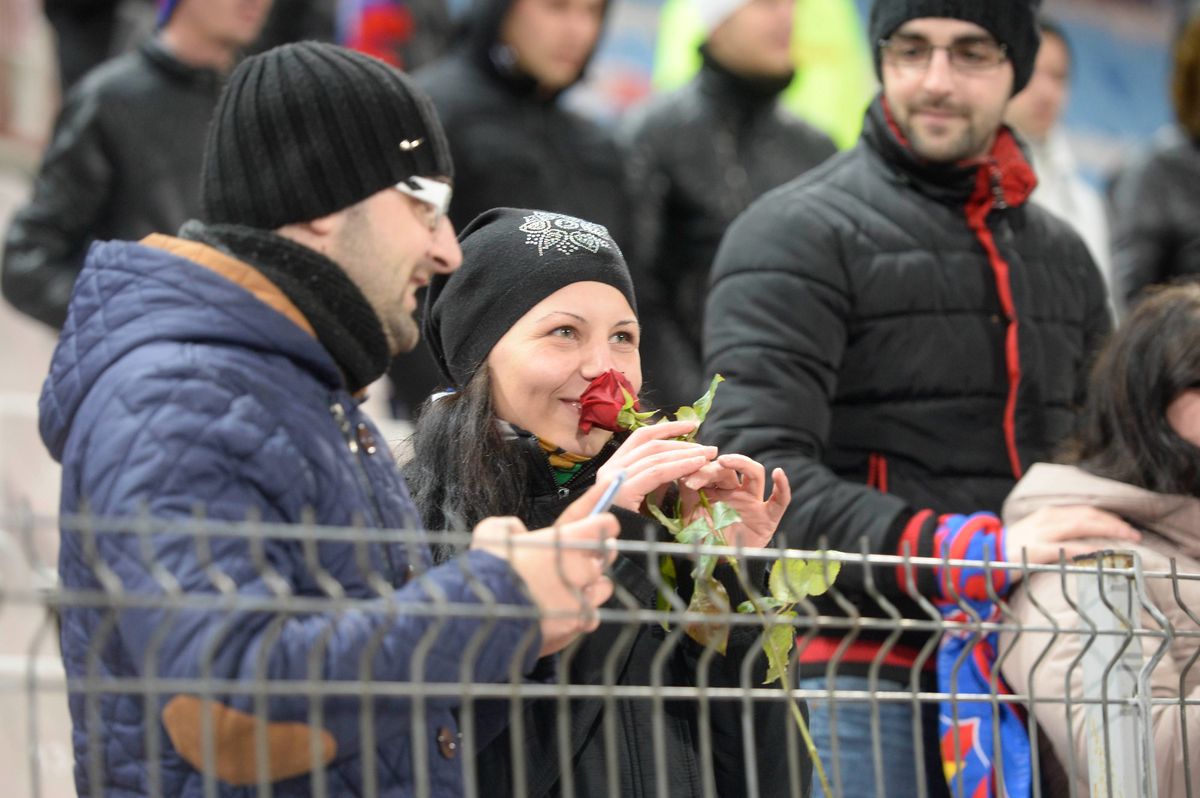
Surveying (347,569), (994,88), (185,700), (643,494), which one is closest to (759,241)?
(994,88)

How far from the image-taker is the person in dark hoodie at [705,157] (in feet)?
18.5

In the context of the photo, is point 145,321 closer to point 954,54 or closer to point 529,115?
point 954,54

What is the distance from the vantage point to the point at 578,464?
328 centimetres

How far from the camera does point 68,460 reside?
254cm

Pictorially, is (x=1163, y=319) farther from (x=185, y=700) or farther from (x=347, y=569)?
(x=185, y=700)

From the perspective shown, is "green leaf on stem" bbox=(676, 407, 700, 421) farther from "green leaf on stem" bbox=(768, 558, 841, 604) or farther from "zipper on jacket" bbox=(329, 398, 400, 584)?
"zipper on jacket" bbox=(329, 398, 400, 584)

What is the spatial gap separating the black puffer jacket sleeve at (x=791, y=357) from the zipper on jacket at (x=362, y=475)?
1347mm

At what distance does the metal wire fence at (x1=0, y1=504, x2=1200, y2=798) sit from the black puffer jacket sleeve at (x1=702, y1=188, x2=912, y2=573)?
70cm

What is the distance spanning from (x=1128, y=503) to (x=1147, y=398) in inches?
10.4

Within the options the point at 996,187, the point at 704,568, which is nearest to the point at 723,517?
the point at 704,568

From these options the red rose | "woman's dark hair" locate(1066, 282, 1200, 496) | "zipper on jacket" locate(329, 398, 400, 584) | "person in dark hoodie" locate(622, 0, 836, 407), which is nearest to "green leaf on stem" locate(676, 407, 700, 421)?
the red rose

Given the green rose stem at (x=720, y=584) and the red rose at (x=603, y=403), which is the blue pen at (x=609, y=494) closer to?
the green rose stem at (x=720, y=584)

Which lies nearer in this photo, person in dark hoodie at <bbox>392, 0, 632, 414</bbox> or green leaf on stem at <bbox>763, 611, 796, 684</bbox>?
green leaf on stem at <bbox>763, 611, 796, 684</bbox>

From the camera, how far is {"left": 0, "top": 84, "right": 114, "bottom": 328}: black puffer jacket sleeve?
534 centimetres
